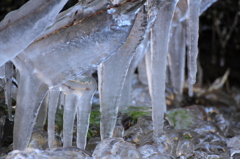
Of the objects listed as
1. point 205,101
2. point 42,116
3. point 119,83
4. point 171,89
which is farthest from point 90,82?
point 205,101

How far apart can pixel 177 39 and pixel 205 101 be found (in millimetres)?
799

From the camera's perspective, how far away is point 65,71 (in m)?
1.03

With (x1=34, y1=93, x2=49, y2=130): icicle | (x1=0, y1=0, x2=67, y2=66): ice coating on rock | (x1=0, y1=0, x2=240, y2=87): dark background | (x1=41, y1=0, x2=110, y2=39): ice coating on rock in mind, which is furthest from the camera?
(x1=0, y1=0, x2=240, y2=87): dark background

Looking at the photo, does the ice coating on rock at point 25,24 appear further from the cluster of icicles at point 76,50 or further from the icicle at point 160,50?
the icicle at point 160,50

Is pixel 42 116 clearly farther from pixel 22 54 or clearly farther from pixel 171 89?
pixel 171 89

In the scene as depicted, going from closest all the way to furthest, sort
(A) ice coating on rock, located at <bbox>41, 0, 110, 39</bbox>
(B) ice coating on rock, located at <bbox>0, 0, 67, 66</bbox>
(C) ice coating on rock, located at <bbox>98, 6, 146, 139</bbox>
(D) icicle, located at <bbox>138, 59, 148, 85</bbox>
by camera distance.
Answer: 1. (B) ice coating on rock, located at <bbox>0, 0, 67, 66</bbox>
2. (A) ice coating on rock, located at <bbox>41, 0, 110, 39</bbox>
3. (C) ice coating on rock, located at <bbox>98, 6, 146, 139</bbox>
4. (D) icicle, located at <bbox>138, 59, 148, 85</bbox>

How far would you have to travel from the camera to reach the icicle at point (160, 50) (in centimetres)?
113

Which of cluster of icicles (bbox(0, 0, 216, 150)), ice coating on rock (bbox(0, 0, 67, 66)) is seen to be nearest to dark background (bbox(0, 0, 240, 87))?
cluster of icicles (bbox(0, 0, 216, 150))

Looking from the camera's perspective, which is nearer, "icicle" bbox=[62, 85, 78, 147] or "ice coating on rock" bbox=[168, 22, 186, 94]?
"icicle" bbox=[62, 85, 78, 147]

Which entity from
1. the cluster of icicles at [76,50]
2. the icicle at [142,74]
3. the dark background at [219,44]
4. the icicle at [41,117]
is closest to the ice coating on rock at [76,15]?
the cluster of icicles at [76,50]

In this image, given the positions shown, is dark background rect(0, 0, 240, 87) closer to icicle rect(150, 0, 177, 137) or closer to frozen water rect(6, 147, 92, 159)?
icicle rect(150, 0, 177, 137)

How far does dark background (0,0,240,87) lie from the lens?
4.32 meters

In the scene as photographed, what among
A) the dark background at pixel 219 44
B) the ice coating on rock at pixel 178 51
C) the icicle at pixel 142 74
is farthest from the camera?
the dark background at pixel 219 44

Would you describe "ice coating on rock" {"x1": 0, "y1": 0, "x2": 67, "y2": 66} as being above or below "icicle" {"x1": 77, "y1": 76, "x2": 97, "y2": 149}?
above
